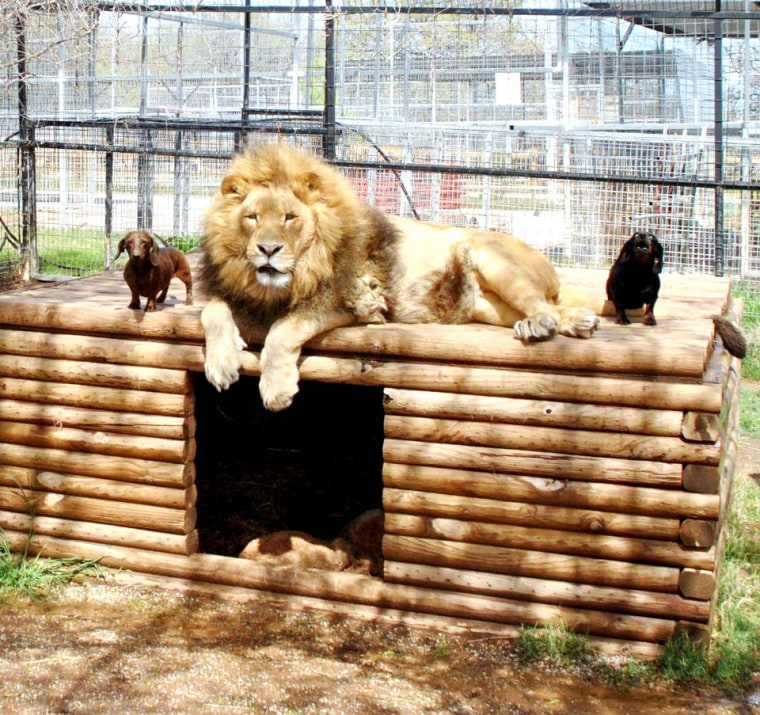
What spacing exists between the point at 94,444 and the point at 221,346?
0.99 m

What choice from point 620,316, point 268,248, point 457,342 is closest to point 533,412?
point 457,342

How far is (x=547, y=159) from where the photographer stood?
11.2 m

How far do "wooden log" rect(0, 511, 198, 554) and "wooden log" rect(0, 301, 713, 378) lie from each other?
39.1 inches

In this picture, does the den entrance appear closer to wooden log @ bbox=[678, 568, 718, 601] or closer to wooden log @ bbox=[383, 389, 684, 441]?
wooden log @ bbox=[383, 389, 684, 441]

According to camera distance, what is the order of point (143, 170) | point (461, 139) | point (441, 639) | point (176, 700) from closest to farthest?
1. point (176, 700)
2. point (441, 639)
3. point (143, 170)
4. point (461, 139)

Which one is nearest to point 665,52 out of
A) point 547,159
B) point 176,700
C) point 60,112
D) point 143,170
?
point 547,159

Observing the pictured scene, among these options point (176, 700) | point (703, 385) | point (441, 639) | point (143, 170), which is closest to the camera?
point (176, 700)

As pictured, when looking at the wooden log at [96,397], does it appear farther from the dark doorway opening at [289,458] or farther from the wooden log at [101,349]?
the dark doorway opening at [289,458]

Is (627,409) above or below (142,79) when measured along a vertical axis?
below

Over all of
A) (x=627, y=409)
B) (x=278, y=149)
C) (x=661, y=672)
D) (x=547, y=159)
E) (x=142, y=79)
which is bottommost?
(x=661, y=672)

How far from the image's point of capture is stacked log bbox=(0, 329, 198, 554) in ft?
16.6

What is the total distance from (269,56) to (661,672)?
10946 millimetres

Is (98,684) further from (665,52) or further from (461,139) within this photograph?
(665,52)

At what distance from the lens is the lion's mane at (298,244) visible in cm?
469
